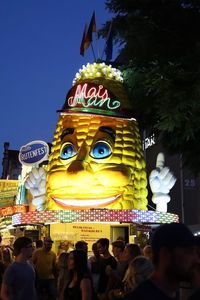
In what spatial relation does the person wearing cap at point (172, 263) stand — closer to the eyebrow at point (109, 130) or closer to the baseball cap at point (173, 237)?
the baseball cap at point (173, 237)

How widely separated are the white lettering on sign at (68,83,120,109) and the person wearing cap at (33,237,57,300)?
931cm

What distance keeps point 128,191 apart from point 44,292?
8.59 metres

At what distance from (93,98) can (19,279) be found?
1348 cm

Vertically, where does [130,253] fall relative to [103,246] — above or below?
below

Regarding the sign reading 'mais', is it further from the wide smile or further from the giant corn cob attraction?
the wide smile

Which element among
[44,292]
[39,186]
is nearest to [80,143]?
[39,186]

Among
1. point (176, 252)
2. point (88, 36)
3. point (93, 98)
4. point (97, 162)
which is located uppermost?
point (88, 36)

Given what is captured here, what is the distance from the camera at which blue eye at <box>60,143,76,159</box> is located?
1889 centimetres

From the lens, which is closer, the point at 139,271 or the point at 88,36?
the point at 139,271

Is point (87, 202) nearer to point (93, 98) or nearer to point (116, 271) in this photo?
point (93, 98)

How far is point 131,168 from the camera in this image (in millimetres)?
18812

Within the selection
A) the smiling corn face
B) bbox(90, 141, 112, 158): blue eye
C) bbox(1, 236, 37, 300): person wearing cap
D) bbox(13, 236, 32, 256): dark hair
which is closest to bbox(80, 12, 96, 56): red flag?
the smiling corn face

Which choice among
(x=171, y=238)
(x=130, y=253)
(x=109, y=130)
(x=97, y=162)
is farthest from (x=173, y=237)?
(x=109, y=130)

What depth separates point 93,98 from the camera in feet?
63.2
